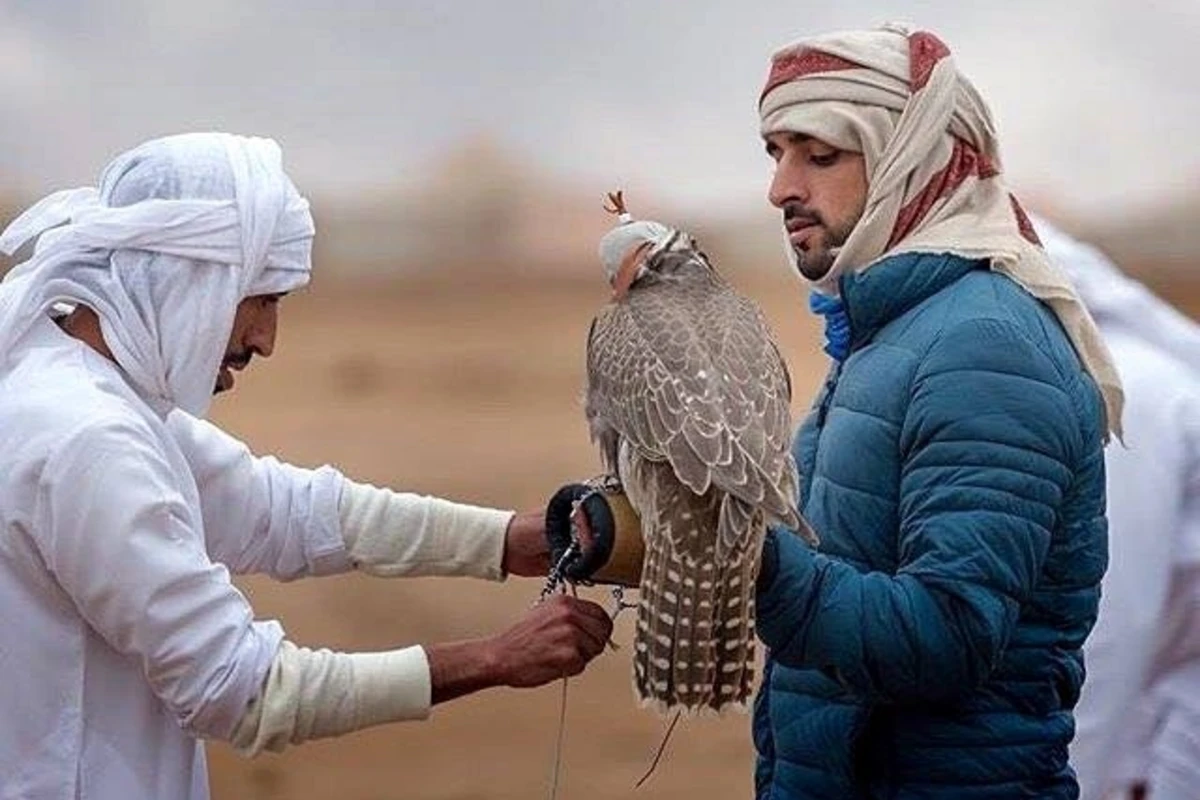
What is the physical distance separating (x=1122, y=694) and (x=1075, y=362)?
1.22 m

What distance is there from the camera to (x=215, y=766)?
5.86 m

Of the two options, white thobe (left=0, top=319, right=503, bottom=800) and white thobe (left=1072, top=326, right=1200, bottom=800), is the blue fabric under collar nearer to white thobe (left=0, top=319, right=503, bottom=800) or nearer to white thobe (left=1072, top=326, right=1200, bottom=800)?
white thobe (left=0, top=319, right=503, bottom=800)

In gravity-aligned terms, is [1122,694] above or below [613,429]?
below

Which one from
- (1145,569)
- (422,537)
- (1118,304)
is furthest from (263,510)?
(1118,304)

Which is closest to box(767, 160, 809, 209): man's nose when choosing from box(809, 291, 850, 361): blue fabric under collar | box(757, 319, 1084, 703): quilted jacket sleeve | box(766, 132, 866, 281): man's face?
box(766, 132, 866, 281): man's face

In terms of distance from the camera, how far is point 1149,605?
3660 millimetres

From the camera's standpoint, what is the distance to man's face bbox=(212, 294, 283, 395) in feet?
9.16

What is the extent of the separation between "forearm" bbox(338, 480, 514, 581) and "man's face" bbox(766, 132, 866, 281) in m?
0.67

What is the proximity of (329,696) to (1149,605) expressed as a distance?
5.27 feet

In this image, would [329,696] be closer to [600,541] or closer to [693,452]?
[600,541]

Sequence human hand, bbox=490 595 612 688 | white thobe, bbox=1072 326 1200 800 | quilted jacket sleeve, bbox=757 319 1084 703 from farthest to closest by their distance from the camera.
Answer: white thobe, bbox=1072 326 1200 800, human hand, bbox=490 595 612 688, quilted jacket sleeve, bbox=757 319 1084 703

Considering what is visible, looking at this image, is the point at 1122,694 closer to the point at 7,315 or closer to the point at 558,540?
the point at 558,540

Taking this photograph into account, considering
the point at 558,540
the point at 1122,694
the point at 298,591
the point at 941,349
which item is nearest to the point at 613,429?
the point at 558,540

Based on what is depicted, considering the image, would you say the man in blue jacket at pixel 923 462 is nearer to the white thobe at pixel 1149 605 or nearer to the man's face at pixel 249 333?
the man's face at pixel 249 333
